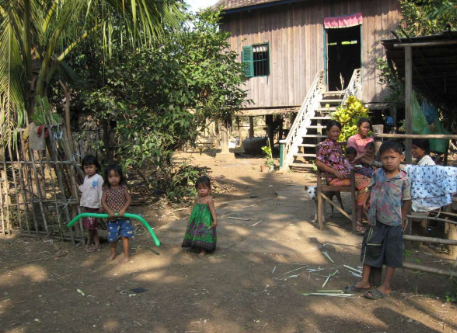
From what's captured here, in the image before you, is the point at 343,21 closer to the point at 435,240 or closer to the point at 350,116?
the point at 350,116

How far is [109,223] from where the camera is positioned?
5090 millimetres

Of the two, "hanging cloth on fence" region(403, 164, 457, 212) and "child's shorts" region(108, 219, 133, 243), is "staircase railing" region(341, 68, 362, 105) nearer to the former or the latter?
"hanging cloth on fence" region(403, 164, 457, 212)

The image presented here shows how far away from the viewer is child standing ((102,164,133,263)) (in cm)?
505

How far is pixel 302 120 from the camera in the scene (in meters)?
13.3

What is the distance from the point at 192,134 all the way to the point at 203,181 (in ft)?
10.8

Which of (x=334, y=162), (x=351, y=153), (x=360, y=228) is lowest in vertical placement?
(x=360, y=228)

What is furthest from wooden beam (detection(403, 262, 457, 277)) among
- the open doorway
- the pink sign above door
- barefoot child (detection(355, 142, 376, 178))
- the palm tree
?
the open doorway

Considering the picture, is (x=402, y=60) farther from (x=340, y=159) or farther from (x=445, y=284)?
(x=445, y=284)

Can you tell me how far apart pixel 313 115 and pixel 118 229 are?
30.6ft

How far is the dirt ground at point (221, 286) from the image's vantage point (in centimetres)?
341

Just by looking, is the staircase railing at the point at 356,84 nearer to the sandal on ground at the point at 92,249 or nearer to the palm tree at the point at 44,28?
the palm tree at the point at 44,28

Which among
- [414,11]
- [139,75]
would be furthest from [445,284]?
[414,11]

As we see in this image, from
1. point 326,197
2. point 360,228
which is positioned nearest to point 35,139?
point 326,197

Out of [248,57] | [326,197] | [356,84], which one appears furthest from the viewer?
[248,57]
